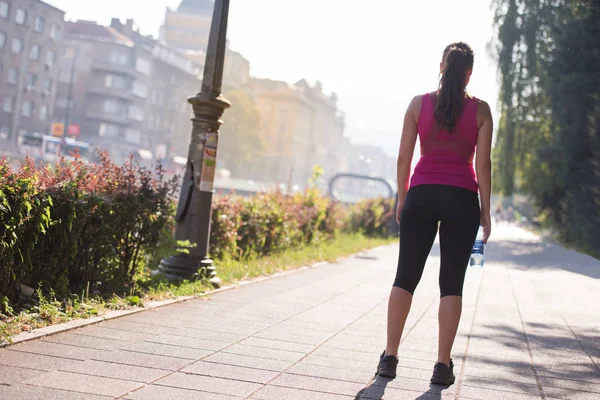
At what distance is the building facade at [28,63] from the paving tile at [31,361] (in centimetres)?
6758

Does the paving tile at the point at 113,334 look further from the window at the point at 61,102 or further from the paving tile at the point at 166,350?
the window at the point at 61,102

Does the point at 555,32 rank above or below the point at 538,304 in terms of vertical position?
above

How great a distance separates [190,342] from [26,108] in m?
76.7

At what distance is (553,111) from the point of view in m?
30.5

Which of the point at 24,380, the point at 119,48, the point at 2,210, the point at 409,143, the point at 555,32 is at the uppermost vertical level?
the point at 119,48

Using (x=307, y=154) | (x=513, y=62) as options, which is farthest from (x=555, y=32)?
(x=307, y=154)

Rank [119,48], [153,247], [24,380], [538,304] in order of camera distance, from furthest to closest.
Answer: [119,48]
[538,304]
[153,247]
[24,380]

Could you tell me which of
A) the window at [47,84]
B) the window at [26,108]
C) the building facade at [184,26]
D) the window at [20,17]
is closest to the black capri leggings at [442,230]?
the window at [20,17]

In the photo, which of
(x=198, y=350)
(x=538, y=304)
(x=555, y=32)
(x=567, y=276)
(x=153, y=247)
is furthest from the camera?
(x=555, y=32)

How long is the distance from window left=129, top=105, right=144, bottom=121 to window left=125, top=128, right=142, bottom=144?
142 cm

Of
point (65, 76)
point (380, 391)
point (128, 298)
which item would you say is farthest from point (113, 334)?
point (65, 76)

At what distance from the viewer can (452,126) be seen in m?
5.17

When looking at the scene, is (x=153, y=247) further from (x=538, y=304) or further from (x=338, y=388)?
(x=538, y=304)

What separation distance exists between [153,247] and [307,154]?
144 meters
